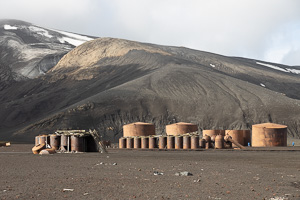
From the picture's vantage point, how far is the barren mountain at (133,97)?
93.1m

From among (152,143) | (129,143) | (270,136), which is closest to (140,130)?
(129,143)

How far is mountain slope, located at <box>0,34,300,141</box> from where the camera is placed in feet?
306

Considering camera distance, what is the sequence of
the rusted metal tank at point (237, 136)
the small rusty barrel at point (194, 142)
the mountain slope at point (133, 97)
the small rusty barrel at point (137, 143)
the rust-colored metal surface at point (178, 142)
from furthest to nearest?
the mountain slope at point (133, 97) → the rusted metal tank at point (237, 136) → the small rusty barrel at point (137, 143) → the rust-colored metal surface at point (178, 142) → the small rusty barrel at point (194, 142)

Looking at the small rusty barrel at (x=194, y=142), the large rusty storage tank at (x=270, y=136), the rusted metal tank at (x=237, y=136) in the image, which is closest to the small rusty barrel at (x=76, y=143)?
the small rusty barrel at (x=194, y=142)

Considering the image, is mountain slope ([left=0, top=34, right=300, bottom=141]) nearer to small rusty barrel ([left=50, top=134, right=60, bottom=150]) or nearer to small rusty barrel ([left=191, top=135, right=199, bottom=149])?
small rusty barrel ([left=191, top=135, right=199, bottom=149])

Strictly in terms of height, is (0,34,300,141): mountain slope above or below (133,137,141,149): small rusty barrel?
above

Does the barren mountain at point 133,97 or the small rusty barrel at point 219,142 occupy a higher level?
the barren mountain at point 133,97

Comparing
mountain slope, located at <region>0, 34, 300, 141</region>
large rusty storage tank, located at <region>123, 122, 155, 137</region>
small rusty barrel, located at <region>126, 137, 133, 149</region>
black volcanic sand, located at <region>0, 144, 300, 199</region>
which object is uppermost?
mountain slope, located at <region>0, 34, 300, 141</region>

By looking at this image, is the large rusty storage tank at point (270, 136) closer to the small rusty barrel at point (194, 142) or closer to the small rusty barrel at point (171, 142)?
the small rusty barrel at point (194, 142)

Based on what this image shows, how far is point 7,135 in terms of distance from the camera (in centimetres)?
9062

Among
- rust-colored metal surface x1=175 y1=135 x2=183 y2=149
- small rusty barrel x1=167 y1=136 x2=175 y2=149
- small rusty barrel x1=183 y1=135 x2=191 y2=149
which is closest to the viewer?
small rusty barrel x1=183 y1=135 x2=191 y2=149

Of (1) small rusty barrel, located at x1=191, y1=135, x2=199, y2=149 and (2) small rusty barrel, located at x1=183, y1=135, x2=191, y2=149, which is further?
(2) small rusty barrel, located at x1=183, y1=135, x2=191, y2=149

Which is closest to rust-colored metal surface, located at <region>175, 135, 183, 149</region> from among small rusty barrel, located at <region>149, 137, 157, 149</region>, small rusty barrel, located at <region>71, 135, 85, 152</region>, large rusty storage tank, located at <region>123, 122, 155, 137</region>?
small rusty barrel, located at <region>149, 137, 157, 149</region>

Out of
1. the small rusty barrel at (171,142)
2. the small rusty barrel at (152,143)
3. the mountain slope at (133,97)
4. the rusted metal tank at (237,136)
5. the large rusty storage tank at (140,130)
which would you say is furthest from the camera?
the mountain slope at (133,97)
